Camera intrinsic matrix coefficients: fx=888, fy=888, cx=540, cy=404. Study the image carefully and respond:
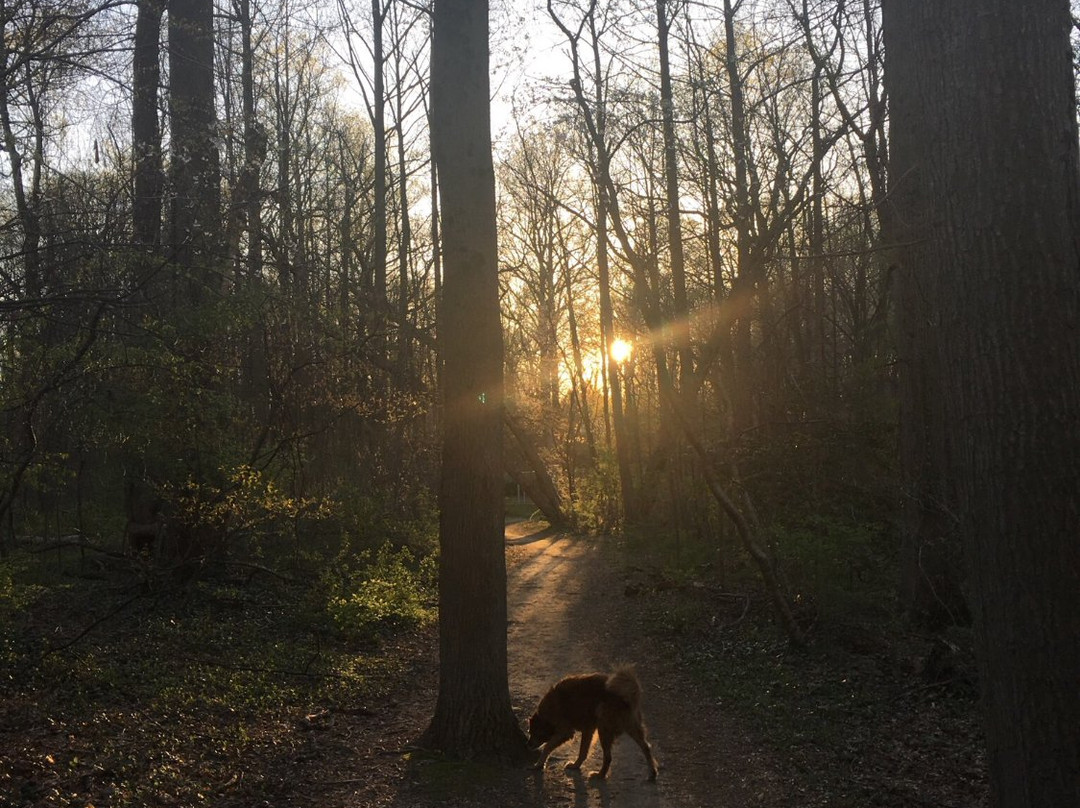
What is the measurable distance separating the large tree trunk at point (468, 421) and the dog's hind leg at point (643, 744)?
3.29 ft

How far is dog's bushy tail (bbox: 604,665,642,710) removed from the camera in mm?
6742

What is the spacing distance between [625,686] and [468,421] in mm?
2391

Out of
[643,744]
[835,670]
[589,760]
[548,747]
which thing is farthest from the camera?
[835,670]

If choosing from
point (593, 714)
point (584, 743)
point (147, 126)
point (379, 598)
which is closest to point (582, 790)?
point (584, 743)

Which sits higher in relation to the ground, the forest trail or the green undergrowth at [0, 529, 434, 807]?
the green undergrowth at [0, 529, 434, 807]

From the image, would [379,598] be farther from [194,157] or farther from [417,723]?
[194,157]

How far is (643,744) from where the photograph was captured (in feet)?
22.5

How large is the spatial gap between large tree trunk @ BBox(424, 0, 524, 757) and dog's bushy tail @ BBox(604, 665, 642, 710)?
1021 millimetres

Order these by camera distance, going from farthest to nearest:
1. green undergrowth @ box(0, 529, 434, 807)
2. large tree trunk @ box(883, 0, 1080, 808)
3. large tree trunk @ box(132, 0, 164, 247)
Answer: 1. large tree trunk @ box(132, 0, 164, 247)
2. green undergrowth @ box(0, 529, 434, 807)
3. large tree trunk @ box(883, 0, 1080, 808)

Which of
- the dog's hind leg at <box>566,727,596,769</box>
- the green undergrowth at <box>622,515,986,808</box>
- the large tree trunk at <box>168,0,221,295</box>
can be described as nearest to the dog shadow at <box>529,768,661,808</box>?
the dog's hind leg at <box>566,727,596,769</box>

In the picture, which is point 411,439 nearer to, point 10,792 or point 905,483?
point 905,483

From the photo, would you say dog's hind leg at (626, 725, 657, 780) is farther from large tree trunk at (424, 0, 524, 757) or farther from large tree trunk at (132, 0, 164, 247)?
large tree trunk at (132, 0, 164, 247)

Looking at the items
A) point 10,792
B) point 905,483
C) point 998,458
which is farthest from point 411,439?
point 998,458

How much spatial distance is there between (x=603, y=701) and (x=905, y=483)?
5905 millimetres
